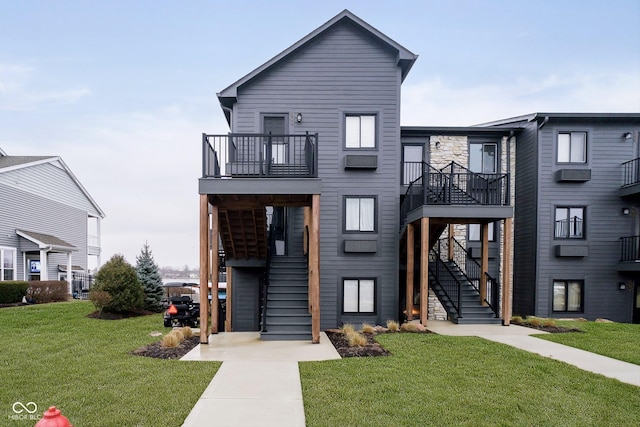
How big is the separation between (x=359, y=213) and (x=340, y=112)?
11.0 feet

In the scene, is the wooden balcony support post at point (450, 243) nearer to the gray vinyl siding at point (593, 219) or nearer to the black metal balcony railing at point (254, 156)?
the gray vinyl siding at point (593, 219)

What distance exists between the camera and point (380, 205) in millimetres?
11641

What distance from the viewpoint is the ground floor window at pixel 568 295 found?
13.7m

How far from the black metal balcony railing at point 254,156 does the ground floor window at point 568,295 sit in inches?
424

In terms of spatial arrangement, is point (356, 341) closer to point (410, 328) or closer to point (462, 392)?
point (410, 328)

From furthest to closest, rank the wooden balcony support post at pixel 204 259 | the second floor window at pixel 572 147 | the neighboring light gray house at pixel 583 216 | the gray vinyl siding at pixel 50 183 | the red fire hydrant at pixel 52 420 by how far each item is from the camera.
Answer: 1. the gray vinyl siding at pixel 50 183
2. the second floor window at pixel 572 147
3. the neighboring light gray house at pixel 583 216
4. the wooden balcony support post at pixel 204 259
5. the red fire hydrant at pixel 52 420

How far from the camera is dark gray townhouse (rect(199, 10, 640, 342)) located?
995cm

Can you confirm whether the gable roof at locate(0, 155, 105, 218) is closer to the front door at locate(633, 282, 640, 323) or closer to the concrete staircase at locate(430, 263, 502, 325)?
the concrete staircase at locate(430, 263, 502, 325)

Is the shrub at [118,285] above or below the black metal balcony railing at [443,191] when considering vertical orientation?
below

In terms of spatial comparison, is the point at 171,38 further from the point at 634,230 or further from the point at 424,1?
the point at 634,230

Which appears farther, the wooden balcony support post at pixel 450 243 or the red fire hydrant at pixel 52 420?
the wooden balcony support post at pixel 450 243

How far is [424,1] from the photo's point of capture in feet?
67.0

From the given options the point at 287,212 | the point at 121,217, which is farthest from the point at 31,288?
the point at 121,217

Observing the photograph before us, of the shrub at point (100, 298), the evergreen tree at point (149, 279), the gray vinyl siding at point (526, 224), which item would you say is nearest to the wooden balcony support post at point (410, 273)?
the gray vinyl siding at point (526, 224)
